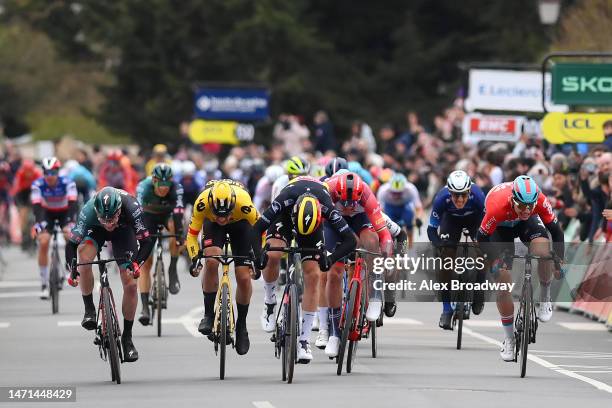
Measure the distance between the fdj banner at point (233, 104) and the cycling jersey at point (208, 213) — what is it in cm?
2868

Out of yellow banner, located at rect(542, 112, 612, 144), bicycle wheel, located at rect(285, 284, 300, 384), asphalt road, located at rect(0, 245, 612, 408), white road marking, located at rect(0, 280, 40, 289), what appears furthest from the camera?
white road marking, located at rect(0, 280, 40, 289)

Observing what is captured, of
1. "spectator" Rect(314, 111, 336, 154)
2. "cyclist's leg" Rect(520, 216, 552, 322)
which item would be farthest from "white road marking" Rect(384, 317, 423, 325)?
"spectator" Rect(314, 111, 336, 154)

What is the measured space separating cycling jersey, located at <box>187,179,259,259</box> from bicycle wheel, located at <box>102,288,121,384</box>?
826 mm

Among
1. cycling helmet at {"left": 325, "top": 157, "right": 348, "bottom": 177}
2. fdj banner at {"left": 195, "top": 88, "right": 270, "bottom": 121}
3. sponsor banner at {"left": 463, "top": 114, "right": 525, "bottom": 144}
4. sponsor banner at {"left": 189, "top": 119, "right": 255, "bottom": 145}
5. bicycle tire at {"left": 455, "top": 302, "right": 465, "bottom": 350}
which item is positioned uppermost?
fdj banner at {"left": 195, "top": 88, "right": 270, "bottom": 121}

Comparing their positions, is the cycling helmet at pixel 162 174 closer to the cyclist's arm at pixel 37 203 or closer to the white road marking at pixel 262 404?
the cyclist's arm at pixel 37 203

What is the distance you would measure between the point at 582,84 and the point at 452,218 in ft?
20.8

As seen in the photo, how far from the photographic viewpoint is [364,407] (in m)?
14.4

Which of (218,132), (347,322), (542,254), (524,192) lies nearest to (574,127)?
(542,254)

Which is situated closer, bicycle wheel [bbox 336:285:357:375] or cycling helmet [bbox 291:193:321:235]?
cycling helmet [bbox 291:193:321:235]

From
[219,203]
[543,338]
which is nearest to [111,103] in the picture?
[543,338]

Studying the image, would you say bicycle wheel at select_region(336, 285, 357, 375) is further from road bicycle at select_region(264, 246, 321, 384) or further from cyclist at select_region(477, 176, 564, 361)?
cyclist at select_region(477, 176, 564, 361)

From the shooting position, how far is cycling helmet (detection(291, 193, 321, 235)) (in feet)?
53.9

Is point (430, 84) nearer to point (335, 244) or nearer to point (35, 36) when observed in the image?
point (35, 36)

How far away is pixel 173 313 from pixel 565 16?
65.1 ft
